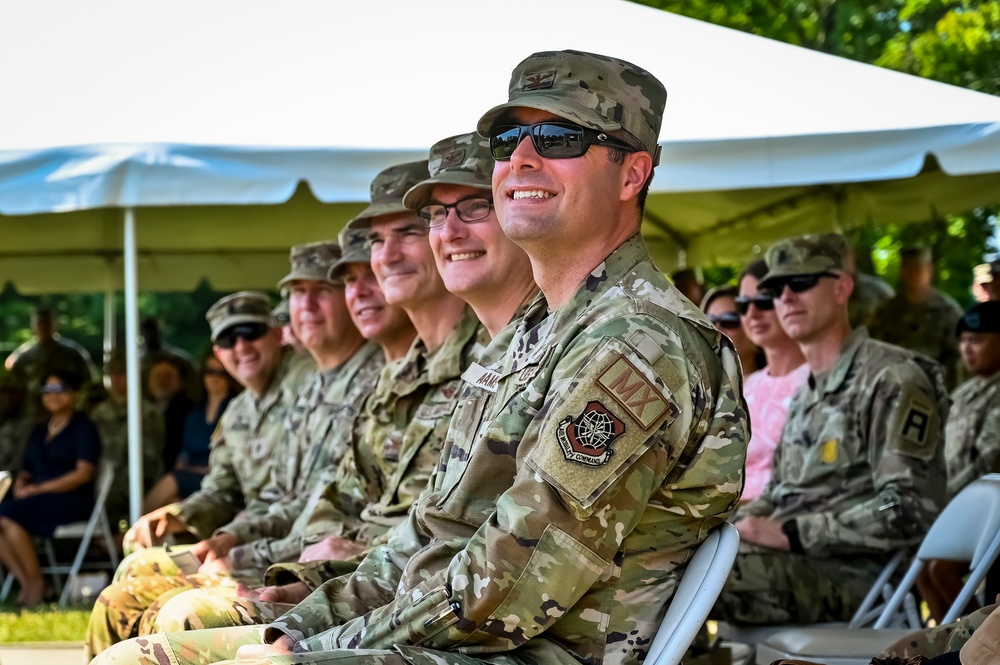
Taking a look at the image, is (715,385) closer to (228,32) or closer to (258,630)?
(258,630)

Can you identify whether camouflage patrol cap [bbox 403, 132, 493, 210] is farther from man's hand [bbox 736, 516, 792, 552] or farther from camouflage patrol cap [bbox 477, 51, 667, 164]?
man's hand [bbox 736, 516, 792, 552]

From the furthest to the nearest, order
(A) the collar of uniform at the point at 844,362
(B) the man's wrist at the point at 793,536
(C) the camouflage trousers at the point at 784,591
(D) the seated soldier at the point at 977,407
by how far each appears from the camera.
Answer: (D) the seated soldier at the point at 977,407
(A) the collar of uniform at the point at 844,362
(B) the man's wrist at the point at 793,536
(C) the camouflage trousers at the point at 784,591

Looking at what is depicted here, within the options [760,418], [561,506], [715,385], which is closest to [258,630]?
[561,506]

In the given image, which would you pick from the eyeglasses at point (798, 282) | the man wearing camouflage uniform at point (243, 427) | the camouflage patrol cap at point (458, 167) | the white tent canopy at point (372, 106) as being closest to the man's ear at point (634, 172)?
the camouflage patrol cap at point (458, 167)

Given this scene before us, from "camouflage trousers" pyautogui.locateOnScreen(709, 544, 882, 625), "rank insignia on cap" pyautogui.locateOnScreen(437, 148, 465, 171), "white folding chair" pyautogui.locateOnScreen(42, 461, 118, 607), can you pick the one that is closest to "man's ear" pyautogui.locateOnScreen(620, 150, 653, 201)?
"rank insignia on cap" pyautogui.locateOnScreen(437, 148, 465, 171)

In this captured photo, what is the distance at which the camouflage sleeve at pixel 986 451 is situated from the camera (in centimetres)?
675

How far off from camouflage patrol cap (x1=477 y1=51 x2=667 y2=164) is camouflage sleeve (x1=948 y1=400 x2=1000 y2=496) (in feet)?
15.0

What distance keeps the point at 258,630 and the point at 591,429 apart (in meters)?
1.07

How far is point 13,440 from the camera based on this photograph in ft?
34.4

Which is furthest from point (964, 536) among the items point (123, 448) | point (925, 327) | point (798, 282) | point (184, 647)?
point (123, 448)

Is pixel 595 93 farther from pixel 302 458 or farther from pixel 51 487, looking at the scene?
pixel 51 487

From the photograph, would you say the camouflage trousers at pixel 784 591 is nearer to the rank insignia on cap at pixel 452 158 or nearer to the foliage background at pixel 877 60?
the rank insignia on cap at pixel 452 158

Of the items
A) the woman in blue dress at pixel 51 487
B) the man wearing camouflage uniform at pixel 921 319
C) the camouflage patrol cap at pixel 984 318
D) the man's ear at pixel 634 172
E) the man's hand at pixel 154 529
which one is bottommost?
the woman in blue dress at pixel 51 487

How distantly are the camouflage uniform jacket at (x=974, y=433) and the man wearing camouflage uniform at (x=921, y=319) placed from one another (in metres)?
1.31
